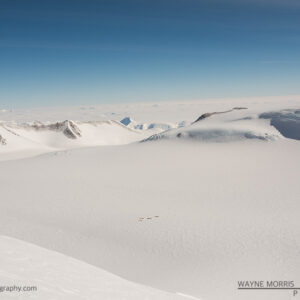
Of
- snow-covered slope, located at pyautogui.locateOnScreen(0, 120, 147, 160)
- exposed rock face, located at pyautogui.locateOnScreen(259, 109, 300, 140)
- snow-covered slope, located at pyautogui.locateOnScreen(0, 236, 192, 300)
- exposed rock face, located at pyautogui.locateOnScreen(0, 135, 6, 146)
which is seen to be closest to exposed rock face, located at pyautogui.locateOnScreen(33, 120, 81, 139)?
snow-covered slope, located at pyautogui.locateOnScreen(0, 120, 147, 160)

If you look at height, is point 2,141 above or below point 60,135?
above

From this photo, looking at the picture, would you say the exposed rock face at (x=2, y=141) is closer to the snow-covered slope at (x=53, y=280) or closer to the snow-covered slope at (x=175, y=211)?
the snow-covered slope at (x=175, y=211)

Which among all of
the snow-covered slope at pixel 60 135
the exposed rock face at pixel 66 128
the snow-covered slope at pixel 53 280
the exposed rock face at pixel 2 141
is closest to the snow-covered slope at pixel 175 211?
the snow-covered slope at pixel 53 280

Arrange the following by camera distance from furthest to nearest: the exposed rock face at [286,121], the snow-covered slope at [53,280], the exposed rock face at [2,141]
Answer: the exposed rock face at [2,141], the exposed rock face at [286,121], the snow-covered slope at [53,280]

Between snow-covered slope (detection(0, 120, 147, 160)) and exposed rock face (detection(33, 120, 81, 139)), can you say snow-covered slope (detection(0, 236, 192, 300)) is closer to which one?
snow-covered slope (detection(0, 120, 147, 160))

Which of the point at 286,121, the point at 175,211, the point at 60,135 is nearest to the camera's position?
the point at 175,211

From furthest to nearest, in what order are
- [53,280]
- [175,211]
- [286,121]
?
1. [286,121]
2. [175,211]
3. [53,280]

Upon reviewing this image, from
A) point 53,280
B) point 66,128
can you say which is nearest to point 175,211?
point 53,280

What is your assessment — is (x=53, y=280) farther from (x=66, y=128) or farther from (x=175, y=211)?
(x=66, y=128)
